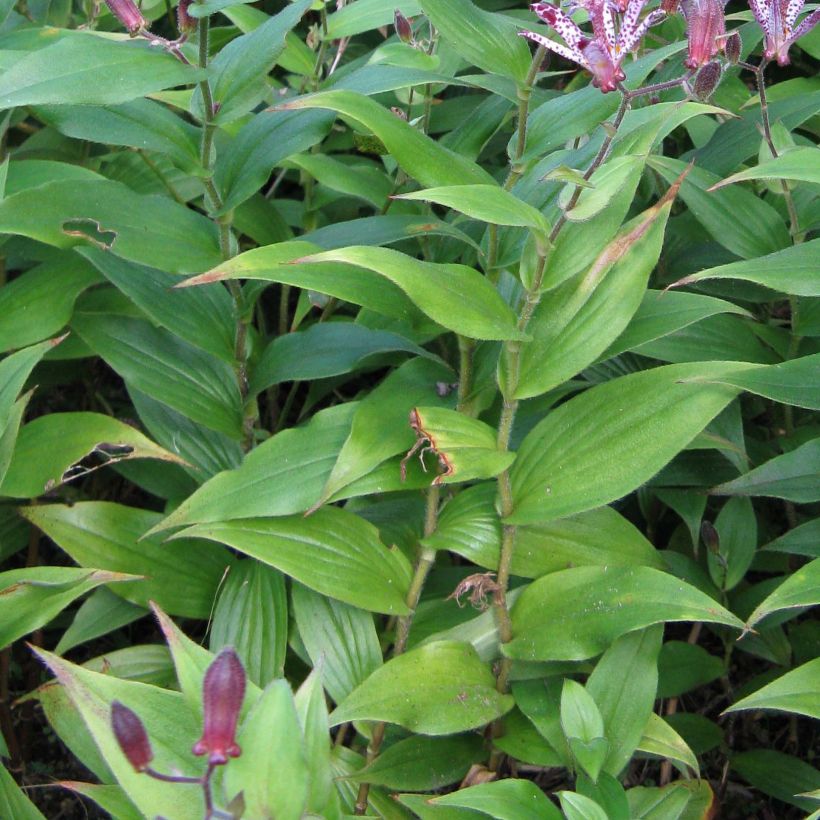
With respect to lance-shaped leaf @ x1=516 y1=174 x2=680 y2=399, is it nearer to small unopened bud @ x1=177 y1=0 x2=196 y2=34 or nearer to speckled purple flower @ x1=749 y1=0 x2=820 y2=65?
speckled purple flower @ x1=749 y1=0 x2=820 y2=65

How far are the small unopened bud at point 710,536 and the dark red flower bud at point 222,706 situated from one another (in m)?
0.66

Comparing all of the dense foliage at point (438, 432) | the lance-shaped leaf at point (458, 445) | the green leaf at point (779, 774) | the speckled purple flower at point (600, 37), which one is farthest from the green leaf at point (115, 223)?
the green leaf at point (779, 774)

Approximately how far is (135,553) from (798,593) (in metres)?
0.70

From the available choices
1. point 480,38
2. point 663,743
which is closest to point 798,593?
point 663,743

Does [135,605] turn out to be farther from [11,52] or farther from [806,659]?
[806,659]

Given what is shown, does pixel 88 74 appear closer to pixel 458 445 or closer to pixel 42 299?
pixel 42 299

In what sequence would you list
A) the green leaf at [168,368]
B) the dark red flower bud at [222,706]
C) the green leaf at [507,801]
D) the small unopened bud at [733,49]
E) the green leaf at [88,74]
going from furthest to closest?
1. the green leaf at [168,368]
2. the small unopened bud at [733,49]
3. the green leaf at [88,74]
4. the green leaf at [507,801]
5. the dark red flower bud at [222,706]

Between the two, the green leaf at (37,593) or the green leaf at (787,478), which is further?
the green leaf at (787,478)

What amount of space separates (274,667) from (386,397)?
31cm

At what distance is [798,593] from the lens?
843 millimetres

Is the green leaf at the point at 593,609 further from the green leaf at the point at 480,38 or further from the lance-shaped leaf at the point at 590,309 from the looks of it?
the green leaf at the point at 480,38

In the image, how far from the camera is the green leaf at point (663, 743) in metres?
0.90

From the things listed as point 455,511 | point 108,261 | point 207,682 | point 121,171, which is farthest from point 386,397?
point 121,171

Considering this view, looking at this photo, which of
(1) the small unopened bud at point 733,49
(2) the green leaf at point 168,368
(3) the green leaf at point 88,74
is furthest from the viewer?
(2) the green leaf at point 168,368
